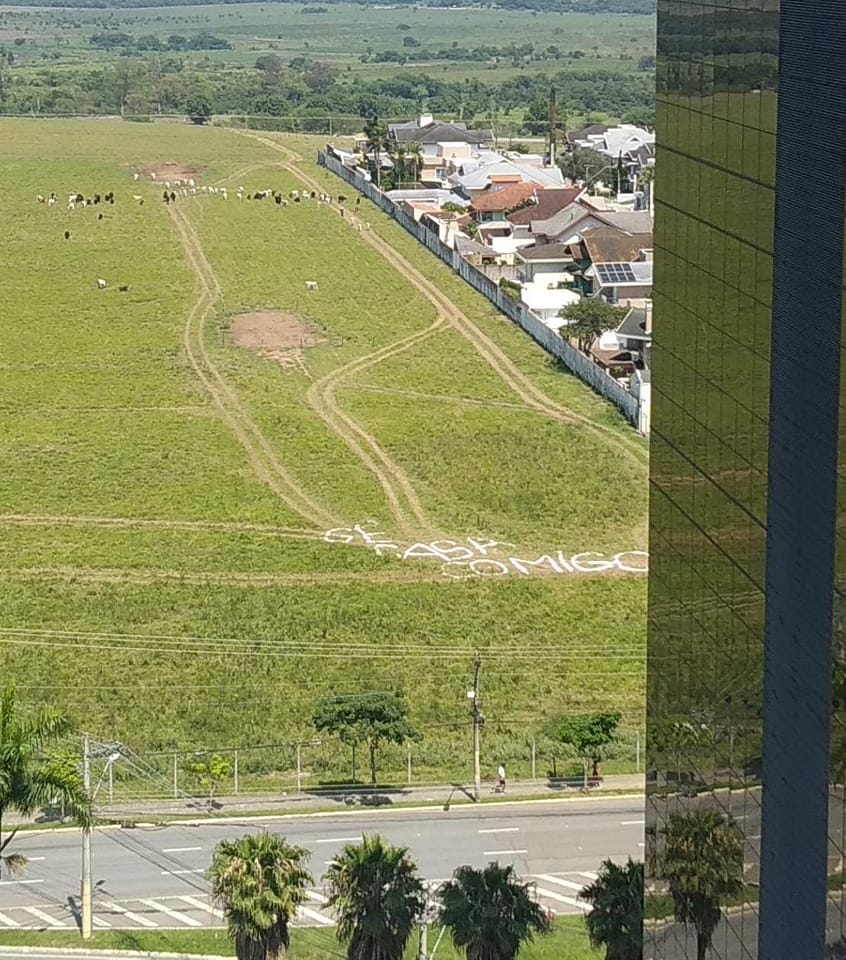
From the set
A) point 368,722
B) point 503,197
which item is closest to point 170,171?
point 503,197

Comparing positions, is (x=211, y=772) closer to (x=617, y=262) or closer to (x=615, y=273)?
(x=615, y=273)

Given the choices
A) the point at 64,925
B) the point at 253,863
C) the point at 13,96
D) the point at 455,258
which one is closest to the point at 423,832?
the point at 64,925

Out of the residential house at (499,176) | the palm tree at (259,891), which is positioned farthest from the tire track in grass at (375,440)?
the residential house at (499,176)

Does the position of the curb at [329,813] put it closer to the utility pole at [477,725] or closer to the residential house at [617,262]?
the utility pole at [477,725]

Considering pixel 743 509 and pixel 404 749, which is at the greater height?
pixel 743 509

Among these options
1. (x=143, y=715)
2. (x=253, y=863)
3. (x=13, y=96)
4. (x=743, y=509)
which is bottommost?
(x=13, y=96)

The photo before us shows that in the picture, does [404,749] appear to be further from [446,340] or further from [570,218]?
[570,218]
